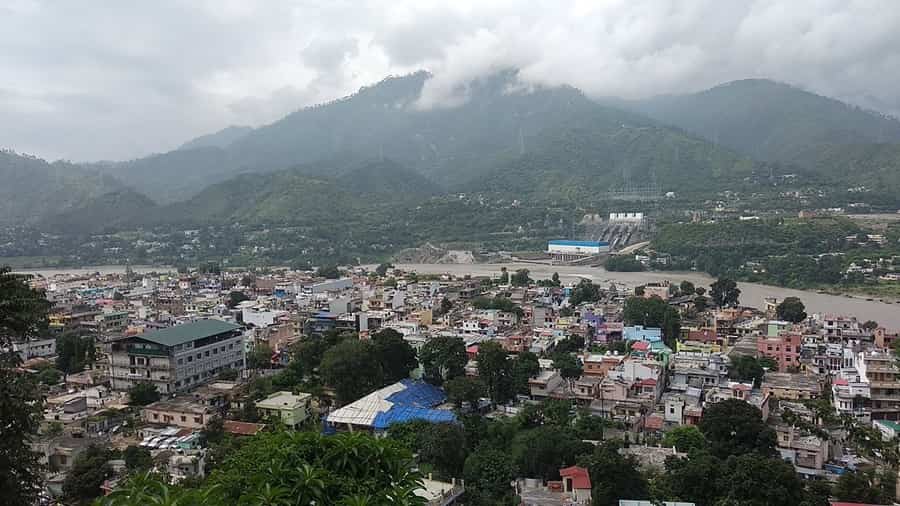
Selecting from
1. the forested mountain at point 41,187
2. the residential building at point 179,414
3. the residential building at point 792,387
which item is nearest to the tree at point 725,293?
the residential building at point 792,387

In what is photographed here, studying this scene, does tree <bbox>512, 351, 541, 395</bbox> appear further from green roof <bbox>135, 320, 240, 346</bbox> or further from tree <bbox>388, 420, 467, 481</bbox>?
green roof <bbox>135, 320, 240, 346</bbox>

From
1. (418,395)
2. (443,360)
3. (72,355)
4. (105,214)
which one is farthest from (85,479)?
(105,214)

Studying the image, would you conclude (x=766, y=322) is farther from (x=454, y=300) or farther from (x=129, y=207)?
(x=129, y=207)

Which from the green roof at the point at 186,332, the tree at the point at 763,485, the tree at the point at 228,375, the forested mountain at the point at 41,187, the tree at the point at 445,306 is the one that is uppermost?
the forested mountain at the point at 41,187

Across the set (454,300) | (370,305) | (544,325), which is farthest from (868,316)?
(370,305)

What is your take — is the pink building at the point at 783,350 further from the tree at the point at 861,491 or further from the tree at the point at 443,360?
the tree at the point at 443,360

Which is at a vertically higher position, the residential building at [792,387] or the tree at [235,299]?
the tree at [235,299]

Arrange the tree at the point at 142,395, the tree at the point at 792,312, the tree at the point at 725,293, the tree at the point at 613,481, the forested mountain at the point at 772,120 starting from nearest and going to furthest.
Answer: the tree at the point at 613,481 → the tree at the point at 142,395 → the tree at the point at 792,312 → the tree at the point at 725,293 → the forested mountain at the point at 772,120
